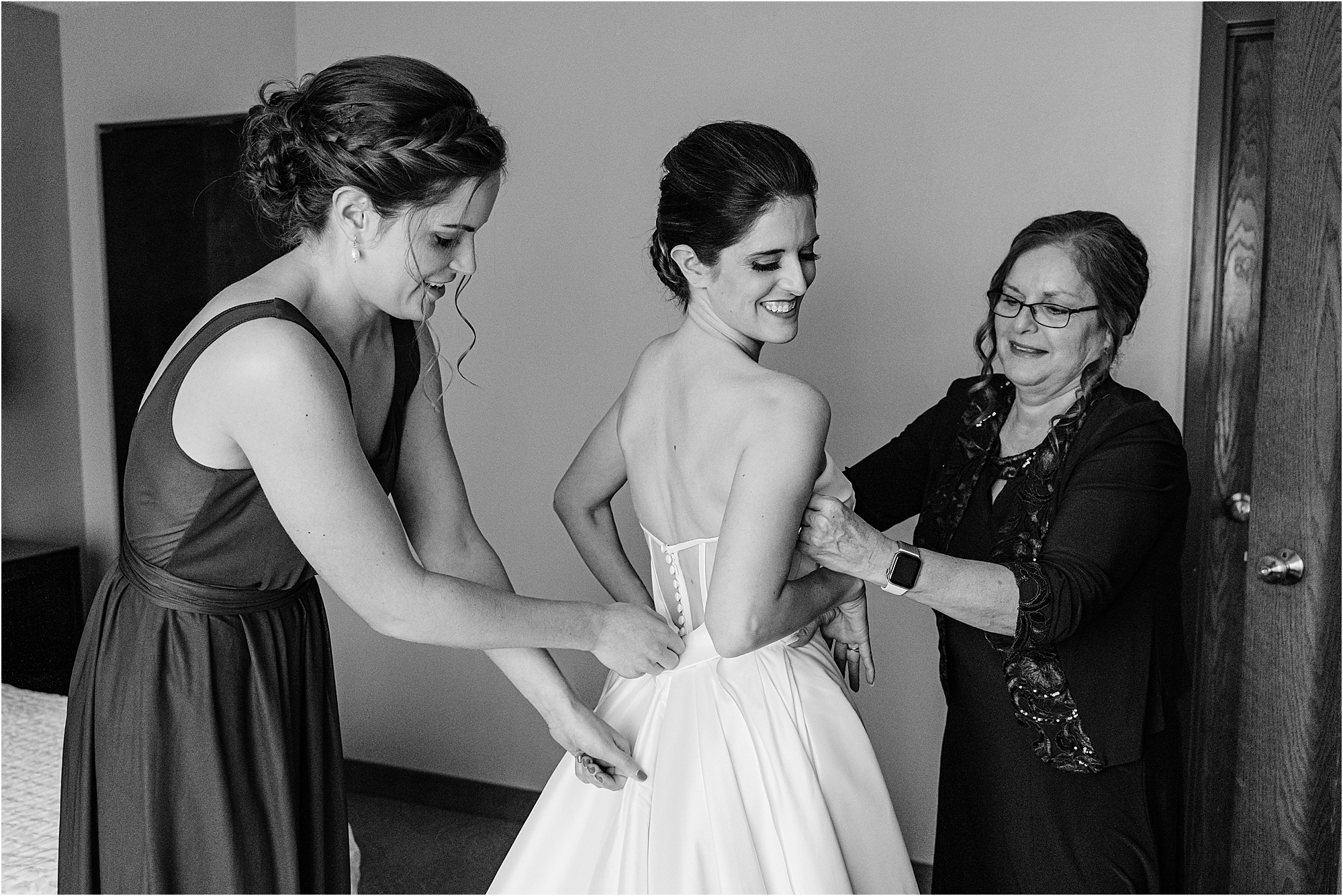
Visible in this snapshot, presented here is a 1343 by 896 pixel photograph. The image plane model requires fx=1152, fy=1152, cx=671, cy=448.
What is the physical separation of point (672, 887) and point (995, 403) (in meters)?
1.05

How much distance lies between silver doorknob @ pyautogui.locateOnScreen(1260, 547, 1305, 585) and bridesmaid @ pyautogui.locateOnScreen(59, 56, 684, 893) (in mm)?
1216

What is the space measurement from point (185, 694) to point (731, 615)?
0.73 metres

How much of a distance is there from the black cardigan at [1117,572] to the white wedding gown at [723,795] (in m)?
0.35

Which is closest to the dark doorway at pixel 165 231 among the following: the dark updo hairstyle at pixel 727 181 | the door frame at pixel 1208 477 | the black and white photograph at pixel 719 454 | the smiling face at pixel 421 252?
the black and white photograph at pixel 719 454

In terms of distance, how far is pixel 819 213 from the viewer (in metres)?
3.14

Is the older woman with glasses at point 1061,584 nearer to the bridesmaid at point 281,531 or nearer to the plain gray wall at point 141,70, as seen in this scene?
the bridesmaid at point 281,531

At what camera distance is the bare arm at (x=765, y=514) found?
62.9 inches

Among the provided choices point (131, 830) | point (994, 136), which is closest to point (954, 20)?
point (994, 136)

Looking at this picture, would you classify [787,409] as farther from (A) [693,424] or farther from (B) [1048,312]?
(B) [1048,312]

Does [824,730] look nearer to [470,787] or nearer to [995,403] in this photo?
[995,403]

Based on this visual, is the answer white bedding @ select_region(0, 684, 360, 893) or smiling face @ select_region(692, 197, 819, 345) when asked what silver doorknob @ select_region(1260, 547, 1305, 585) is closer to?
smiling face @ select_region(692, 197, 819, 345)

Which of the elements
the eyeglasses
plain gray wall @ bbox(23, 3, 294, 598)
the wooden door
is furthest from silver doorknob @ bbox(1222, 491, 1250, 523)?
plain gray wall @ bbox(23, 3, 294, 598)

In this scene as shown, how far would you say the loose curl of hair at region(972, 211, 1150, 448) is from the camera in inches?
75.2

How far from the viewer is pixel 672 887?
1.64m
